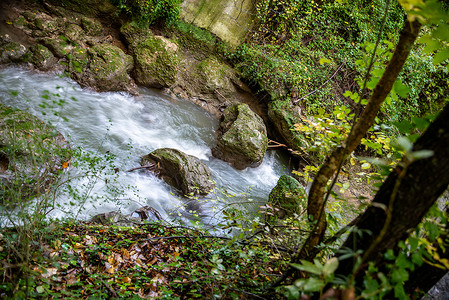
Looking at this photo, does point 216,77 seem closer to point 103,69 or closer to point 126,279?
point 103,69

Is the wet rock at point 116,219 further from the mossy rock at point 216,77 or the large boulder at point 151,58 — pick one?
the mossy rock at point 216,77

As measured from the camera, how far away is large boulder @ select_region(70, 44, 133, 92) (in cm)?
683

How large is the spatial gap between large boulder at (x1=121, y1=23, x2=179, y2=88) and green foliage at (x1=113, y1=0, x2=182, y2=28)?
34 cm

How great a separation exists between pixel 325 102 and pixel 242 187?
4681 mm


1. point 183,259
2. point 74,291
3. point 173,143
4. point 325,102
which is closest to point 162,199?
point 173,143

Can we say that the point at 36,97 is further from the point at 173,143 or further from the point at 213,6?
the point at 213,6

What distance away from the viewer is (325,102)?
29.4ft

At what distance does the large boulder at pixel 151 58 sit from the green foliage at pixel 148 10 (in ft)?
1.11

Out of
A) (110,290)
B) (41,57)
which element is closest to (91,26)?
(41,57)

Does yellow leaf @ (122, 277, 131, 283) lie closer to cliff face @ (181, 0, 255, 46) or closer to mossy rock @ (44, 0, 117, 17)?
mossy rock @ (44, 0, 117, 17)

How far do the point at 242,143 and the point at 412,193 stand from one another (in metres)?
5.73

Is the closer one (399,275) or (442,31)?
(399,275)

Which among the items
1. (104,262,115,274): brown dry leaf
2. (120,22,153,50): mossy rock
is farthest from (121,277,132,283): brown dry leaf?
(120,22,153,50): mossy rock

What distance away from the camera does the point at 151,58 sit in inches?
320
